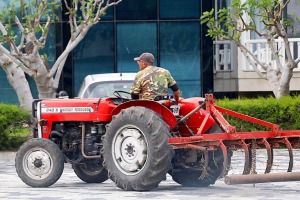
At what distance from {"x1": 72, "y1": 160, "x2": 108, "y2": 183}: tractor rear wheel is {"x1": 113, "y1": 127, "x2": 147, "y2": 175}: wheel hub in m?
1.32

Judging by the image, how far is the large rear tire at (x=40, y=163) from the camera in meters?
15.0

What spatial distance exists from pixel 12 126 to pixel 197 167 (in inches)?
346

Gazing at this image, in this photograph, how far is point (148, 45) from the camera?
31453 mm

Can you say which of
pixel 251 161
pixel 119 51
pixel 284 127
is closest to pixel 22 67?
pixel 284 127

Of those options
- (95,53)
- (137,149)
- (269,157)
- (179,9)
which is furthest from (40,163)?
(179,9)

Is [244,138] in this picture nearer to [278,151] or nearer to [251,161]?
[251,161]

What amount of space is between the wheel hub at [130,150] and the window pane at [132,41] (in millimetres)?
17239

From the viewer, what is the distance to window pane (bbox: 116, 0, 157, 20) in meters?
31.2

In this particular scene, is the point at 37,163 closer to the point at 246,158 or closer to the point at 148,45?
the point at 246,158

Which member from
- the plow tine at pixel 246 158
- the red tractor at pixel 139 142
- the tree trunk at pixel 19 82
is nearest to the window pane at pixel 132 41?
the tree trunk at pixel 19 82

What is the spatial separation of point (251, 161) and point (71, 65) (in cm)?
1798

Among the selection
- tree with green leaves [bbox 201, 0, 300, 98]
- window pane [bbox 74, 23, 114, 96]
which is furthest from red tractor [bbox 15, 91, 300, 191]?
window pane [bbox 74, 23, 114, 96]

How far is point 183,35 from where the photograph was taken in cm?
3162

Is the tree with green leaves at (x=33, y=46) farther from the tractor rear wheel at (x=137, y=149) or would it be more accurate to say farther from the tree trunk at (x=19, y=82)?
the tractor rear wheel at (x=137, y=149)
